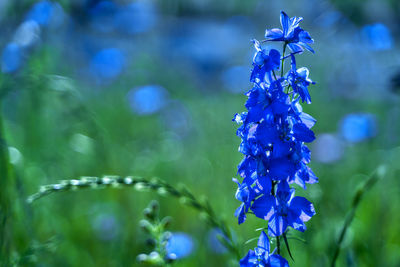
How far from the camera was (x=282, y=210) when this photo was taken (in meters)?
0.74

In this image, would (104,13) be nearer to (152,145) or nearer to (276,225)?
(152,145)

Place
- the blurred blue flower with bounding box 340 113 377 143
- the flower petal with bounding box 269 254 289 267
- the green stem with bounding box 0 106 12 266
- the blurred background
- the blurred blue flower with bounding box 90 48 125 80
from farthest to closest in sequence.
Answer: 1. the blurred blue flower with bounding box 90 48 125 80
2. the blurred blue flower with bounding box 340 113 377 143
3. the blurred background
4. the green stem with bounding box 0 106 12 266
5. the flower petal with bounding box 269 254 289 267

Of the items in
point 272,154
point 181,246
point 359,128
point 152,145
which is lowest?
point 272,154

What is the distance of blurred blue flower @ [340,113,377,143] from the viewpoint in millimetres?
3055

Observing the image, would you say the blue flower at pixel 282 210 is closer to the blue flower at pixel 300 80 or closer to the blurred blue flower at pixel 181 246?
the blue flower at pixel 300 80

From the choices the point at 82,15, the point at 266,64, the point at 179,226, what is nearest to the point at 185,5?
the point at 82,15

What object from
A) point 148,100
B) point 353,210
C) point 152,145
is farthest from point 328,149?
point 353,210

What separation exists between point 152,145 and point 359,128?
1579mm

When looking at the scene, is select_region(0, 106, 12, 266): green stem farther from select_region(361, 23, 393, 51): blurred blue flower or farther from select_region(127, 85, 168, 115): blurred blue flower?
select_region(127, 85, 168, 115): blurred blue flower

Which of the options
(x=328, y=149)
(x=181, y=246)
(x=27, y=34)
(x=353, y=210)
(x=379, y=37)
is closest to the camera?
→ (x=353, y=210)

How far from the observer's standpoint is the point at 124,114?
16.3 feet

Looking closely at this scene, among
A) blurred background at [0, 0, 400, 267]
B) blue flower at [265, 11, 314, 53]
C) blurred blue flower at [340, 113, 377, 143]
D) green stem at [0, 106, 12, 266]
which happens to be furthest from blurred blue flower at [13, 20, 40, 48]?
blurred blue flower at [340, 113, 377, 143]

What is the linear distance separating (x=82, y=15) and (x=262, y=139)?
658 cm

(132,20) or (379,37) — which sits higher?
(132,20)
